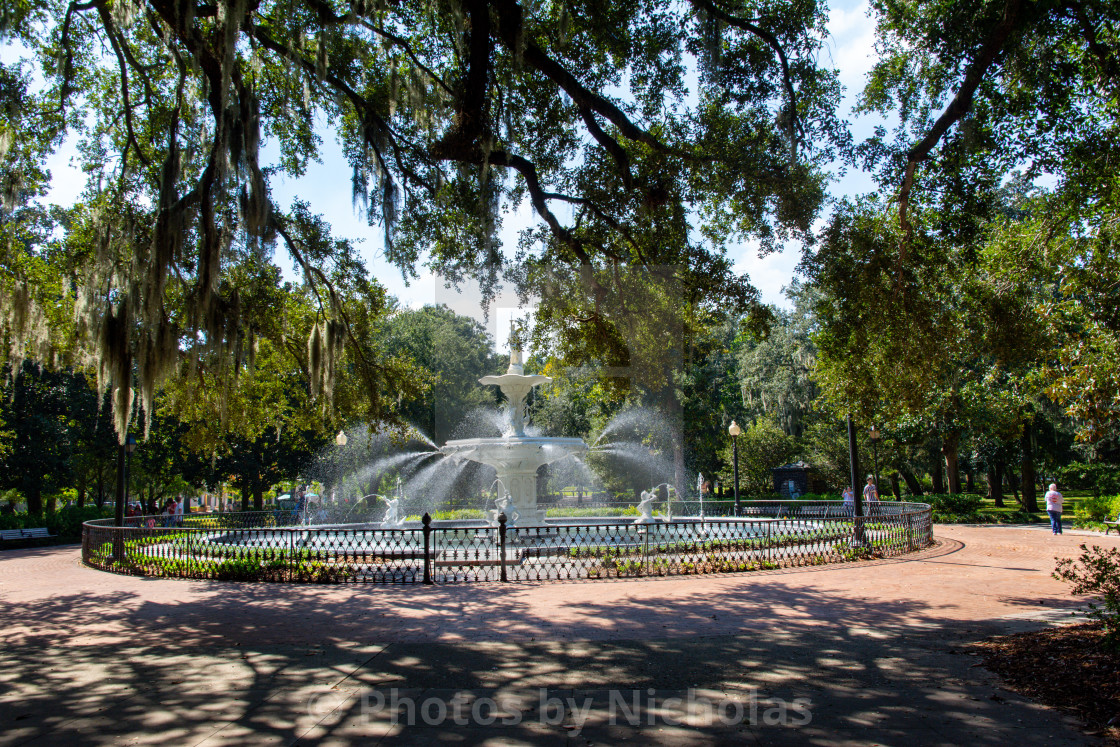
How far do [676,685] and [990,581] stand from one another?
24.5ft

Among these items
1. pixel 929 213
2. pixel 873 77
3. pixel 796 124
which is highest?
pixel 873 77

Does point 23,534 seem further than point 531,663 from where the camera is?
Yes

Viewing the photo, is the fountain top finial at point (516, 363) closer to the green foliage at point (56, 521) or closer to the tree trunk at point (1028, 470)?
the green foliage at point (56, 521)

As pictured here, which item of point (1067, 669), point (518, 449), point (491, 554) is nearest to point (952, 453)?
point (518, 449)

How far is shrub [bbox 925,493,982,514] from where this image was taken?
75.3ft

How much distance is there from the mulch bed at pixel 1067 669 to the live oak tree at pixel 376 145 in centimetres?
642

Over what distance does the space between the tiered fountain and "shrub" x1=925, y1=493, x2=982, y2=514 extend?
14904 mm

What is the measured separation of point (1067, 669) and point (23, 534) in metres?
25.0

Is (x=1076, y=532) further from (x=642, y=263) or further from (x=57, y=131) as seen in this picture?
(x=57, y=131)

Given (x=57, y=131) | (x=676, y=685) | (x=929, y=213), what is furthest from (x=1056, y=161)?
(x=57, y=131)

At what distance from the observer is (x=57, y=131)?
11820mm

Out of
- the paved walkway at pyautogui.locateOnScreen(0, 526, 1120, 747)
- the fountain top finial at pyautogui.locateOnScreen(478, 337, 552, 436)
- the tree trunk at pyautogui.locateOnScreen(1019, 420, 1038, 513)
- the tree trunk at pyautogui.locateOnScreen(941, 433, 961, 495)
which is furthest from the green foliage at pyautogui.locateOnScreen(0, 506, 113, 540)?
the tree trunk at pyautogui.locateOnScreen(1019, 420, 1038, 513)

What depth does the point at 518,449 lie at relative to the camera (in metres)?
15.6

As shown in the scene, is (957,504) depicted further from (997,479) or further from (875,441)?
(997,479)
